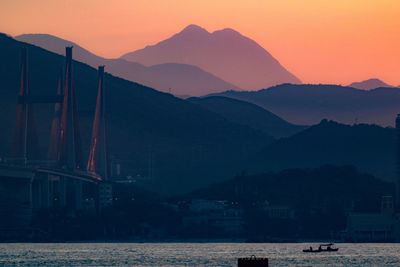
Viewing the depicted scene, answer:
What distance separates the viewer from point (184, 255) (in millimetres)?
159125

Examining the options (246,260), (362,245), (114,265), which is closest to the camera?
(246,260)

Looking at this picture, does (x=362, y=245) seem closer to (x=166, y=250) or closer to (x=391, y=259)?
(x=166, y=250)

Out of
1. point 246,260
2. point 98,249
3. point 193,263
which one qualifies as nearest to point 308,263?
point 193,263

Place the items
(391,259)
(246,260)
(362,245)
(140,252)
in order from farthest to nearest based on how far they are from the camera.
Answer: (362,245), (140,252), (391,259), (246,260)

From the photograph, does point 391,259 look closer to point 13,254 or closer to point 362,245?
point 13,254

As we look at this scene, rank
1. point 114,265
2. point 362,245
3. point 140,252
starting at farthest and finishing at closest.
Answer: point 362,245, point 140,252, point 114,265

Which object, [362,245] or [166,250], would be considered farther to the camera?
[362,245]

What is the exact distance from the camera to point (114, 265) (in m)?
137

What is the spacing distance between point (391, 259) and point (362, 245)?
47.7m

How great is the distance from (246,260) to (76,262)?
56.5 m

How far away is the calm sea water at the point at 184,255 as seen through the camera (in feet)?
463

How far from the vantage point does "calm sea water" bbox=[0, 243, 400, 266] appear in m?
141

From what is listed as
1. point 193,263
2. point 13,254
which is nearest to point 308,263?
point 193,263

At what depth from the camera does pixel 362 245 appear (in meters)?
198
